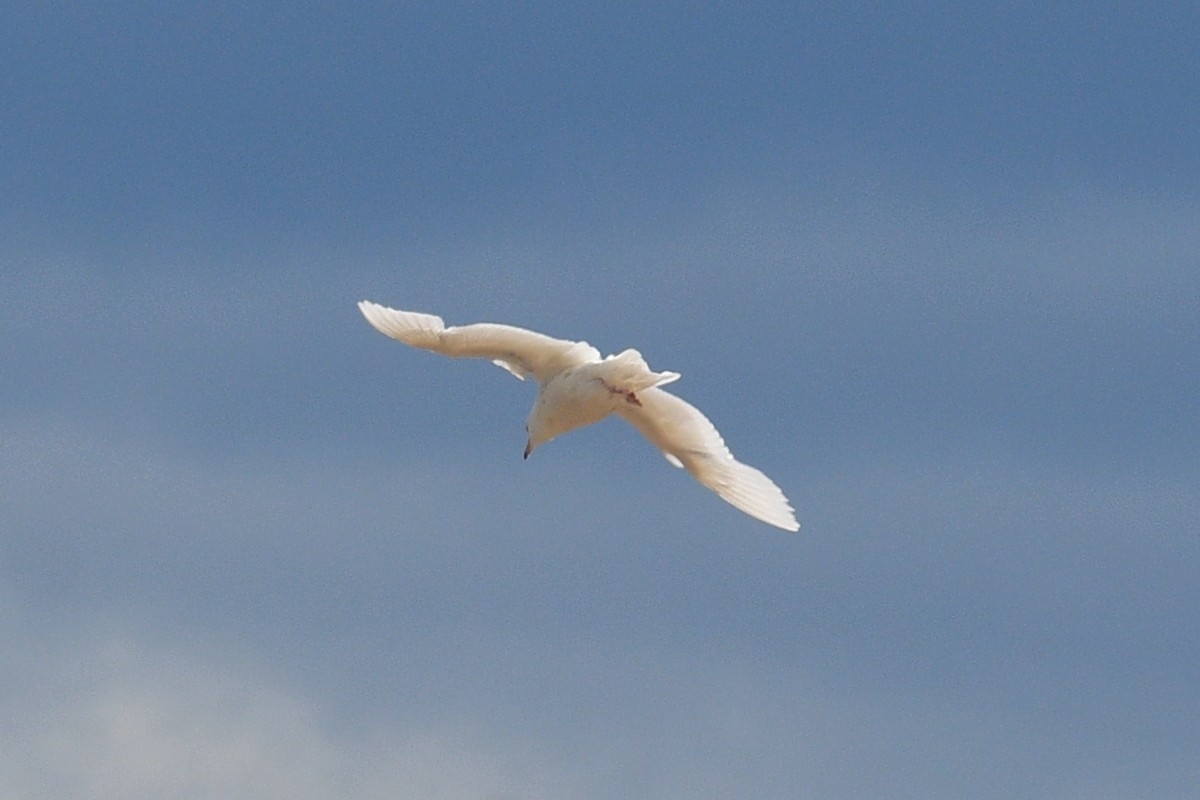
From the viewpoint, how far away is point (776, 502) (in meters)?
39.0

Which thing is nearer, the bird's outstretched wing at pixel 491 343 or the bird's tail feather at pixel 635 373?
the bird's tail feather at pixel 635 373

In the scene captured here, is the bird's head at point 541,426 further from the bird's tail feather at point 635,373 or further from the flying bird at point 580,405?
the bird's tail feather at point 635,373

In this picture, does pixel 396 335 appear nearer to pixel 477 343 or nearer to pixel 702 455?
pixel 477 343

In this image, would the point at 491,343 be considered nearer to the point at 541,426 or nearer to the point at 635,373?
the point at 541,426

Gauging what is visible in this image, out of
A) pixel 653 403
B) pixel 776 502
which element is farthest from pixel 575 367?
pixel 776 502

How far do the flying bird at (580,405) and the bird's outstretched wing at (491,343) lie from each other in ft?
0.05

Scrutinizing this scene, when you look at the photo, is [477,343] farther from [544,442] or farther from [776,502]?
[776,502]

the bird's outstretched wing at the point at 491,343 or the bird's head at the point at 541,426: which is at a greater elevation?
the bird's outstretched wing at the point at 491,343

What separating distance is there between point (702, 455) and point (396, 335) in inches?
203

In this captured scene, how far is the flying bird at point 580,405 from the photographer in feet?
127

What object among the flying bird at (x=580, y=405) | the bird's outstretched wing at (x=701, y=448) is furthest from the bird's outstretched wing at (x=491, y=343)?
the bird's outstretched wing at (x=701, y=448)

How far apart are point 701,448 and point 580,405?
7.21 feet

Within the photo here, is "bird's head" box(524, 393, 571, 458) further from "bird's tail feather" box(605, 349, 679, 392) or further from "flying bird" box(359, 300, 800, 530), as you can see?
"bird's tail feather" box(605, 349, 679, 392)

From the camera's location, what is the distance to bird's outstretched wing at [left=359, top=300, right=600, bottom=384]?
3922cm
